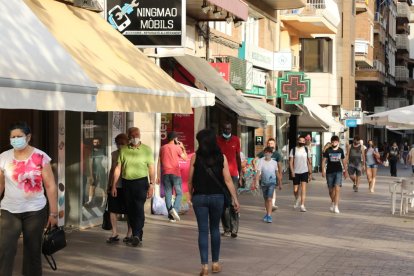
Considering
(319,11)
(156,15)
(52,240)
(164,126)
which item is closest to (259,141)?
(319,11)

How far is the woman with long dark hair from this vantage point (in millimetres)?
10445

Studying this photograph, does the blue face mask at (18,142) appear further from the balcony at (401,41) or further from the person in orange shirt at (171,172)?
the balcony at (401,41)

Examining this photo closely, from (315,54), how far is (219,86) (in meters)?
24.4

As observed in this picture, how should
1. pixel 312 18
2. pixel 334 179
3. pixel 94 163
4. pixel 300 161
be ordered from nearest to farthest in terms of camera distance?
1. pixel 94 163
2. pixel 334 179
3. pixel 300 161
4. pixel 312 18

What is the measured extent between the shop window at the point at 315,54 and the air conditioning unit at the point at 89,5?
1218 inches

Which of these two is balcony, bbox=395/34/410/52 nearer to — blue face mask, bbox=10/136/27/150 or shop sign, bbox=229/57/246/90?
shop sign, bbox=229/57/246/90

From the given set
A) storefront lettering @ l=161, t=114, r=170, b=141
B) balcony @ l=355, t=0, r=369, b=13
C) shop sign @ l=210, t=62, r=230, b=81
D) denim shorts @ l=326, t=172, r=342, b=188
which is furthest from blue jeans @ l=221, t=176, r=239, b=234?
balcony @ l=355, t=0, r=369, b=13

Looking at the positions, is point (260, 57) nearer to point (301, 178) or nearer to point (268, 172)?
point (301, 178)

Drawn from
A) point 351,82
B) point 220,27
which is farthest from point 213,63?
point 351,82

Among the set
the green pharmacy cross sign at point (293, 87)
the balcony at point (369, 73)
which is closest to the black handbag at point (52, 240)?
the green pharmacy cross sign at point (293, 87)

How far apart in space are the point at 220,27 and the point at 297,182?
707cm

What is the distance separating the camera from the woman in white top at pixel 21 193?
8438 millimetres

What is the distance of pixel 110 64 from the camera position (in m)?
12.0

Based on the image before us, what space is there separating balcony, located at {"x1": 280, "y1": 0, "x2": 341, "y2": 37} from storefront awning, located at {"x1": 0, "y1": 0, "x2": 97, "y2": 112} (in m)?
26.4
